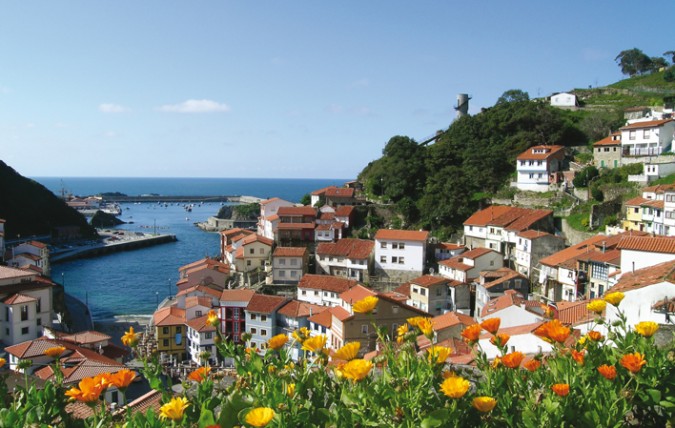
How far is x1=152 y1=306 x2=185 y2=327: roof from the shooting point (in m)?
28.5

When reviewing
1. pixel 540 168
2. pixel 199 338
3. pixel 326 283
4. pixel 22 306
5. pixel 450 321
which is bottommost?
pixel 199 338

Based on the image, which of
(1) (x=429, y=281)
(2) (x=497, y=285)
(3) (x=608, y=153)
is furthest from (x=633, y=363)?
(3) (x=608, y=153)

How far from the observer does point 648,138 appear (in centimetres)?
3441

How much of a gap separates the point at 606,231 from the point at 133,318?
101ft

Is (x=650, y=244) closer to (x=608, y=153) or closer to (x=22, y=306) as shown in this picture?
(x=608, y=153)

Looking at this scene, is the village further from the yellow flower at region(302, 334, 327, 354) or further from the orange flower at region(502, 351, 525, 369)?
the yellow flower at region(302, 334, 327, 354)

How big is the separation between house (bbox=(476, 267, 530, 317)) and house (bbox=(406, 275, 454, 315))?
1.73m

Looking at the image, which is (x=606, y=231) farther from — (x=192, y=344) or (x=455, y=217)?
(x=192, y=344)

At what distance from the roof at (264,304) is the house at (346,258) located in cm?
717

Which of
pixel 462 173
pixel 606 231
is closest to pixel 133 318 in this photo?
pixel 462 173

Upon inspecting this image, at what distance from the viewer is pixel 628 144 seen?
1401 inches

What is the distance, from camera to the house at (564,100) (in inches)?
2042

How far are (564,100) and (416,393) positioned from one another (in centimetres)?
5647

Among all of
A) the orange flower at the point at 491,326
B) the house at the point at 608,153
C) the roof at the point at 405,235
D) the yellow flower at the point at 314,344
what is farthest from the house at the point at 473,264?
the yellow flower at the point at 314,344
